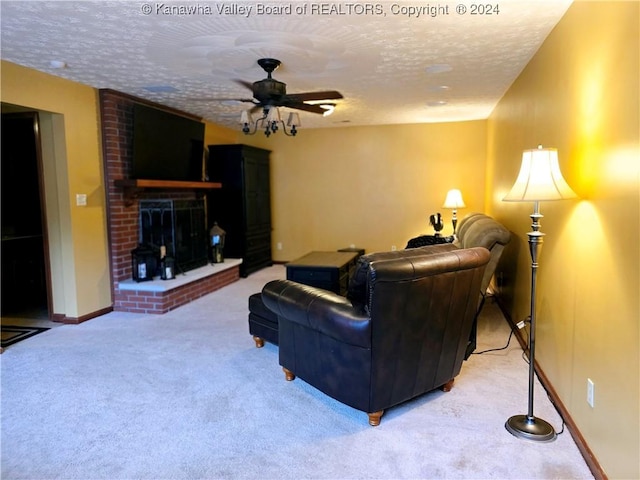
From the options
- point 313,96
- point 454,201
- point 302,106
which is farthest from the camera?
point 454,201

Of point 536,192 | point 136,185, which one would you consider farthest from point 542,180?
point 136,185

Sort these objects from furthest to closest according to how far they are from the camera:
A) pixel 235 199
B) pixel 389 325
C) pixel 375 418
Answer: pixel 235 199, pixel 375 418, pixel 389 325

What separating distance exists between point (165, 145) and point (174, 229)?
1006mm

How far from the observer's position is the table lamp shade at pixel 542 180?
1992 mm

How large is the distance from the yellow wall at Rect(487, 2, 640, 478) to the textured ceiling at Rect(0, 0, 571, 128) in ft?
1.77

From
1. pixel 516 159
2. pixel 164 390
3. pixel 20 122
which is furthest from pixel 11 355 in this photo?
pixel 516 159

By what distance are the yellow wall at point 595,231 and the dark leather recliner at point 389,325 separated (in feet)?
1.62

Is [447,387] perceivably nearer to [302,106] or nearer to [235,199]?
[302,106]

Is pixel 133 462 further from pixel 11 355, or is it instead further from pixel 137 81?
pixel 137 81

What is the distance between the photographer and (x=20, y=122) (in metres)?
4.31

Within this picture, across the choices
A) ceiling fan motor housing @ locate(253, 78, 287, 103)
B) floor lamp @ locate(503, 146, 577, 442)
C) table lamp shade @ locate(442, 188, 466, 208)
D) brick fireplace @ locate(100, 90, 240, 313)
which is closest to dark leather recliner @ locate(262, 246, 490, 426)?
floor lamp @ locate(503, 146, 577, 442)

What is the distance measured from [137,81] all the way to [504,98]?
150 inches

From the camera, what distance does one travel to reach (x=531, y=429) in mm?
2168

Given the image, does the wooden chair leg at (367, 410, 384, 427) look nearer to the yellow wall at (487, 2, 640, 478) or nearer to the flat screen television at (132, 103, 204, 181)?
the yellow wall at (487, 2, 640, 478)
